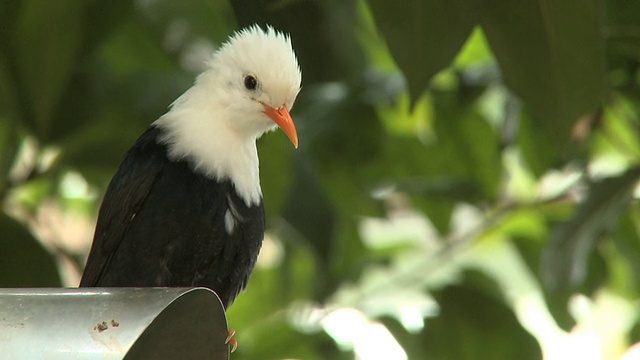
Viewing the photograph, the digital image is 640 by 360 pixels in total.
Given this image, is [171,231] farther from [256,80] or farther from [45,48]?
[45,48]

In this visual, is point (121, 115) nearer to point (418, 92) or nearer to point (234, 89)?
point (234, 89)

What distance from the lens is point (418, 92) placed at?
3.10 feet

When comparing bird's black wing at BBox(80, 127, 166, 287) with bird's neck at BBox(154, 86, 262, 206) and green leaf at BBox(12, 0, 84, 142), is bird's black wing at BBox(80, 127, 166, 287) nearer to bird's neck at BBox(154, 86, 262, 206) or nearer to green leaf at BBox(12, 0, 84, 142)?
bird's neck at BBox(154, 86, 262, 206)

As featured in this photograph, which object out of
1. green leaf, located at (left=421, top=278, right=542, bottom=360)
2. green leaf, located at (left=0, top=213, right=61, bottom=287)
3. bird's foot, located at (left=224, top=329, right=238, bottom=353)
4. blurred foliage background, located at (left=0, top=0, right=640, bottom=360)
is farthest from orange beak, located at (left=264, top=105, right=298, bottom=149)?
green leaf, located at (left=421, top=278, right=542, bottom=360)

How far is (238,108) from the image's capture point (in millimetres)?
1106

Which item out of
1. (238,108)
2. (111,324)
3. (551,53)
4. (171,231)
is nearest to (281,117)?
(238,108)

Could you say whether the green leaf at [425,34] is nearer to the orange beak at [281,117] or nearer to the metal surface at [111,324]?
the orange beak at [281,117]

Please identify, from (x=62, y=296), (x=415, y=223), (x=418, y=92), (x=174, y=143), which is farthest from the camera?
(x=415, y=223)

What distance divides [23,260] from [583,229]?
76cm

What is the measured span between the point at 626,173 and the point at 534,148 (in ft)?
0.87

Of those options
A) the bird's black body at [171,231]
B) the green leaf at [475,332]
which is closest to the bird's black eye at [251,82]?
the bird's black body at [171,231]

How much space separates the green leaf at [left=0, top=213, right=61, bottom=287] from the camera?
122 centimetres

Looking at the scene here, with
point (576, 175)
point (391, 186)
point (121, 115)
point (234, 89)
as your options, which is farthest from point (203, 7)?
point (576, 175)

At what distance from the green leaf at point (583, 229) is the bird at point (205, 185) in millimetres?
464
